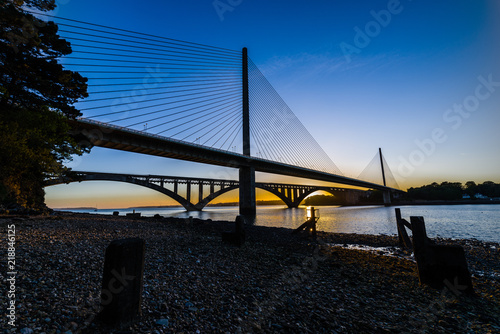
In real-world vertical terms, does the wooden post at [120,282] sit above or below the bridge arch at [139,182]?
below

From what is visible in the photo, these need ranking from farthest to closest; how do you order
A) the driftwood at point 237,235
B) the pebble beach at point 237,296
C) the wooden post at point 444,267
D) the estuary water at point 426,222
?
the estuary water at point 426,222 → the driftwood at point 237,235 → the wooden post at point 444,267 → the pebble beach at point 237,296

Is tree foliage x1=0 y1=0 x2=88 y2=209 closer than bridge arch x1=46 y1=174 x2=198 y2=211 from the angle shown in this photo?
Yes

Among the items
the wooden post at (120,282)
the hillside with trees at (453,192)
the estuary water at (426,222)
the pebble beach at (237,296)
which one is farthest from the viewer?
the hillside with trees at (453,192)

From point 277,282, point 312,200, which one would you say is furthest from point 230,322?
point 312,200

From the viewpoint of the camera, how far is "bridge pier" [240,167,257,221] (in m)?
48.9

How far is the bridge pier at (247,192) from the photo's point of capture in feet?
160

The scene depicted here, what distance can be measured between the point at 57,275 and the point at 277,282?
493 centimetres

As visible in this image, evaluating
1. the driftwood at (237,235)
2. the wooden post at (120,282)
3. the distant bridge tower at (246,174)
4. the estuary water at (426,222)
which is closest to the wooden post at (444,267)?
the driftwood at (237,235)

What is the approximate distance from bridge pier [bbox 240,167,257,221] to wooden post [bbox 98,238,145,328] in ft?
150

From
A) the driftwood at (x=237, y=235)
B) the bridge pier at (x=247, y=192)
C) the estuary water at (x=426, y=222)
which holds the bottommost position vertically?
the estuary water at (x=426, y=222)

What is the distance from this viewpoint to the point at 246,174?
52.2 meters

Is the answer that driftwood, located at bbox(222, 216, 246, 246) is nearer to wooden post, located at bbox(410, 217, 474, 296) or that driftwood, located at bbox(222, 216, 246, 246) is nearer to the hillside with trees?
wooden post, located at bbox(410, 217, 474, 296)

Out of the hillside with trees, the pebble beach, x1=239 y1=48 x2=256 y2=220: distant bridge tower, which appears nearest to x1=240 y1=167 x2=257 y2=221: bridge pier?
x1=239 y1=48 x2=256 y2=220: distant bridge tower

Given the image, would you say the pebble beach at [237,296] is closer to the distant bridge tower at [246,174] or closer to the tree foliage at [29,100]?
the tree foliage at [29,100]
